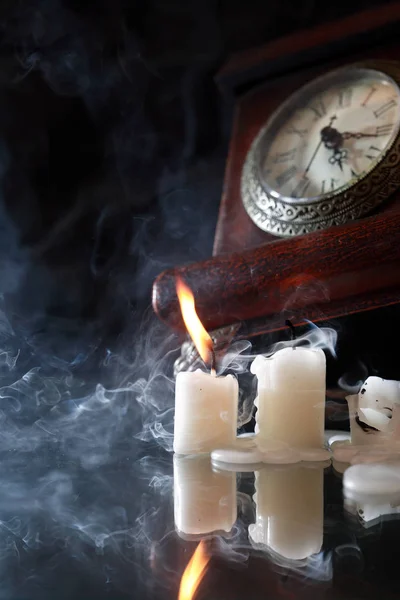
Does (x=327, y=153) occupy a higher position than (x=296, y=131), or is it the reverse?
(x=296, y=131)

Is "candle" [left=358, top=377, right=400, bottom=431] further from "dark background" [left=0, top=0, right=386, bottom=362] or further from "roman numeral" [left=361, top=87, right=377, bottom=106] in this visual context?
"dark background" [left=0, top=0, right=386, bottom=362]

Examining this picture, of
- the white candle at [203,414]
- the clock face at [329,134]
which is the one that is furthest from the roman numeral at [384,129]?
the white candle at [203,414]

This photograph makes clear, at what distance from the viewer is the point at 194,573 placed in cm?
47

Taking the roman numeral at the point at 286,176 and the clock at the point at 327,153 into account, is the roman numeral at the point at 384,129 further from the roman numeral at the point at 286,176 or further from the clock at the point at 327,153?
the roman numeral at the point at 286,176

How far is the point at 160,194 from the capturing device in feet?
9.03

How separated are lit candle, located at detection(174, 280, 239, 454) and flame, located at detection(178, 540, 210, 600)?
1.97ft

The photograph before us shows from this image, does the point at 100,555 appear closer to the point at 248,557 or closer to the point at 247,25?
the point at 248,557

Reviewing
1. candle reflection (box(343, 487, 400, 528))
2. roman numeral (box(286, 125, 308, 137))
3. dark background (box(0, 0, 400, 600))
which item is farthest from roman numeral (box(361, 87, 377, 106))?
candle reflection (box(343, 487, 400, 528))

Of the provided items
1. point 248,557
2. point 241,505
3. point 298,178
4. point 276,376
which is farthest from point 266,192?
point 248,557

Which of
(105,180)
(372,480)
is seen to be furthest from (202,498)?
(105,180)

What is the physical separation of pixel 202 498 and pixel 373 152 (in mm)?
1476

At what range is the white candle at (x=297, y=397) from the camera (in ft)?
3.65

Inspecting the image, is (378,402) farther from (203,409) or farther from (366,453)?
(203,409)

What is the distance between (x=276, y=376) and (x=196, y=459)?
0.22 m
